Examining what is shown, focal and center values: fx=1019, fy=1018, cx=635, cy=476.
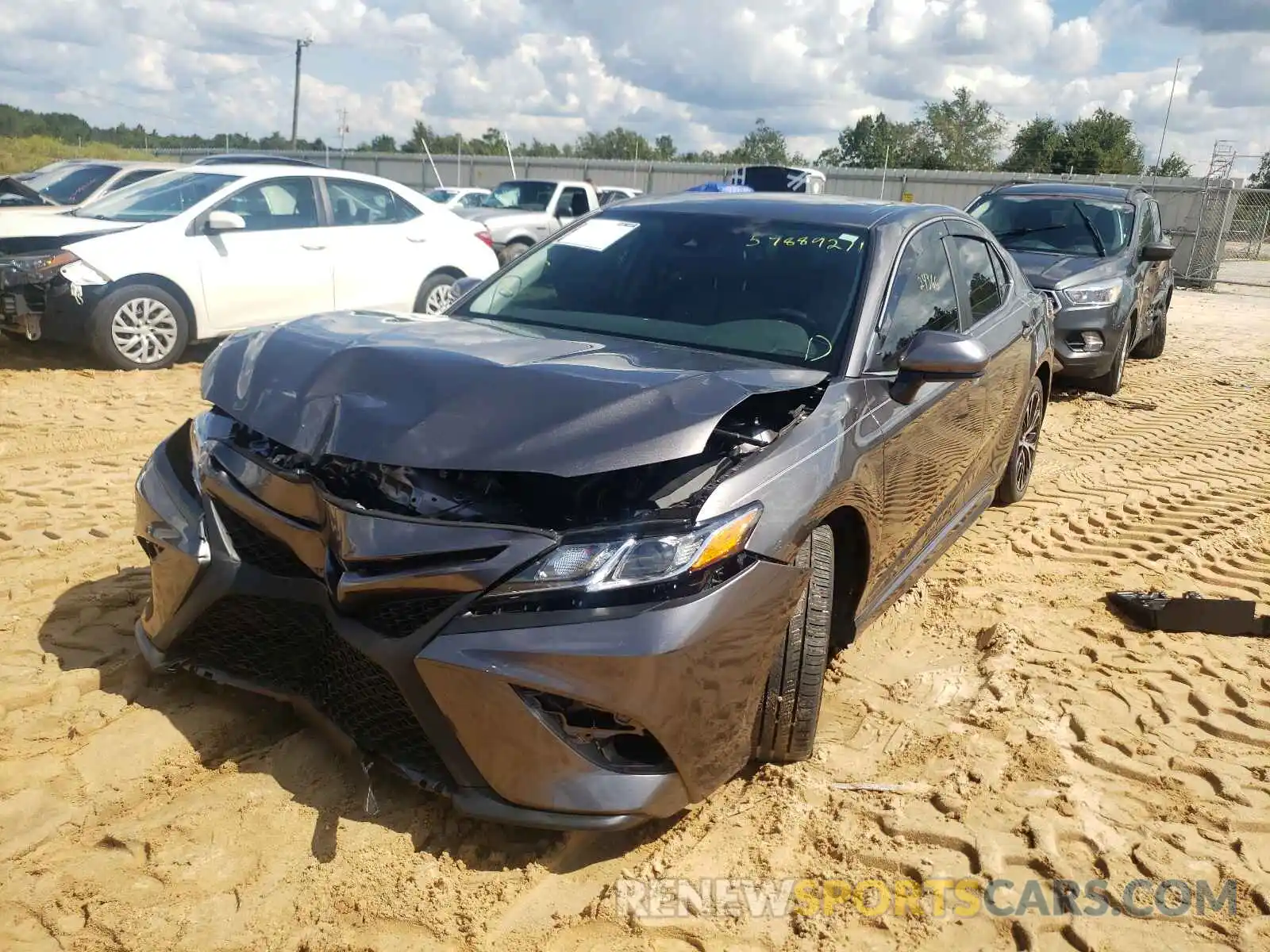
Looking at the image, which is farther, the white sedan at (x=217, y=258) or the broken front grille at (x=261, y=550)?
the white sedan at (x=217, y=258)

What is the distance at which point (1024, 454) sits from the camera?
5.75 m

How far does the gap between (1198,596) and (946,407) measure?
1505mm

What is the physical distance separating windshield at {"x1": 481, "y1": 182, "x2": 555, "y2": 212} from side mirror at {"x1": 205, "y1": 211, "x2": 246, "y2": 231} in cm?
862

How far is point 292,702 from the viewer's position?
2.75 m

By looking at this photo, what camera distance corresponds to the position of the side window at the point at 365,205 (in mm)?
9141

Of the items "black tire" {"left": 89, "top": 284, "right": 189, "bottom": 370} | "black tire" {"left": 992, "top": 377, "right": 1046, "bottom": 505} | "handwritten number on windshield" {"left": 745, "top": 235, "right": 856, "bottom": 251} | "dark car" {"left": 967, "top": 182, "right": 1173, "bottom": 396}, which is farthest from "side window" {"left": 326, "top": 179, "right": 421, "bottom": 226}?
"handwritten number on windshield" {"left": 745, "top": 235, "right": 856, "bottom": 251}

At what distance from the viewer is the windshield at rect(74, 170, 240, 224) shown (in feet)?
27.7

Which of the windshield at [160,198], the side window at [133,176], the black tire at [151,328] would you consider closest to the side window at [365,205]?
the windshield at [160,198]

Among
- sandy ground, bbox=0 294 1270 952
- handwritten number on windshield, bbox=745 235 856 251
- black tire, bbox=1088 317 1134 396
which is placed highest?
handwritten number on windshield, bbox=745 235 856 251

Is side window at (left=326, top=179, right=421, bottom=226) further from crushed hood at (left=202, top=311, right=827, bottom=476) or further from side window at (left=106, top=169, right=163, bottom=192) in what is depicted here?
crushed hood at (left=202, top=311, right=827, bottom=476)

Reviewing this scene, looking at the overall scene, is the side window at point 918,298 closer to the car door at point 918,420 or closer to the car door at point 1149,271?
the car door at point 918,420

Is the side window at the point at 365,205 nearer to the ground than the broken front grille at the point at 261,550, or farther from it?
farther from it

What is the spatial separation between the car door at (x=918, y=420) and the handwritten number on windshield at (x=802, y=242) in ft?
0.74

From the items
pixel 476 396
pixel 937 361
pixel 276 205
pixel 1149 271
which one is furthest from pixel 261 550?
pixel 1149 271
